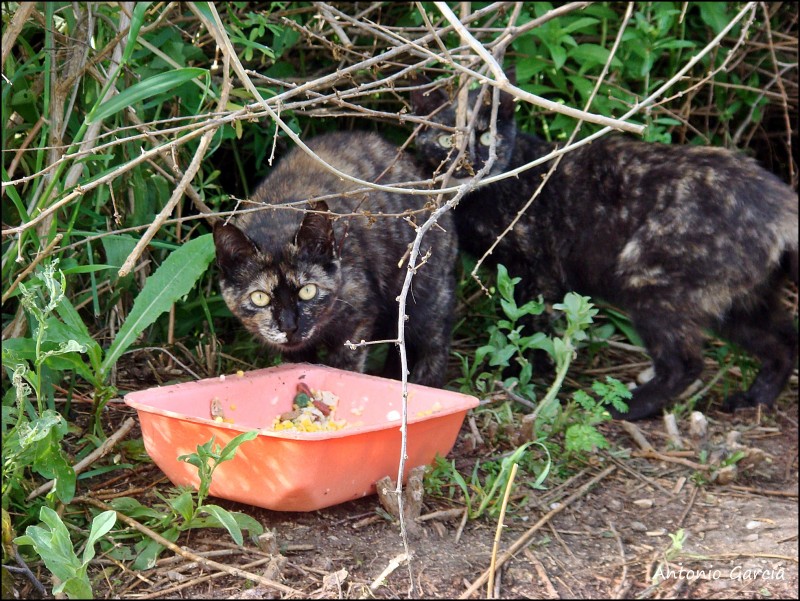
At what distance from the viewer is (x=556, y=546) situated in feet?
9.74

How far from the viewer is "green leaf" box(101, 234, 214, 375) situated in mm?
3330

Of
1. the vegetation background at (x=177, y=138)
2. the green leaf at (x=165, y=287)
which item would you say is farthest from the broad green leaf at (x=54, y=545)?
the green leaf at (x=165, y=287)

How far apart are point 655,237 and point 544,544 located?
6.56 ft

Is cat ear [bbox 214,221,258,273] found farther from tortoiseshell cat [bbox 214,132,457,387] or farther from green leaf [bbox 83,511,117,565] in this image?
Answer: green leaf [bbox 83,511,117,565]

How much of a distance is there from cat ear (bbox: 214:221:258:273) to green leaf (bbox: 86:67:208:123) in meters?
0.69

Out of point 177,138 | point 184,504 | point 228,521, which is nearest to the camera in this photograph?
point 228,521

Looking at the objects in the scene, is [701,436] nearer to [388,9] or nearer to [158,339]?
[158,339]

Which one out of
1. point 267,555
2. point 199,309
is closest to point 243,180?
point 199,309

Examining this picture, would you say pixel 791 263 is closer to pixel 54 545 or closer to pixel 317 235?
pixel 317 235

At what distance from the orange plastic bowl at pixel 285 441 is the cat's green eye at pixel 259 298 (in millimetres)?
339

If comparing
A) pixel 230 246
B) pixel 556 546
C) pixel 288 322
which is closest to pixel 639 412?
pixel 556 546

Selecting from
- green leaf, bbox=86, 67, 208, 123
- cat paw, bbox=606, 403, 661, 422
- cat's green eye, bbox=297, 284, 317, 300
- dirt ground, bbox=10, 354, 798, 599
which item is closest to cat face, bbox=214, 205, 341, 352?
cat's green eye, bbox=297, 284, 317, 300

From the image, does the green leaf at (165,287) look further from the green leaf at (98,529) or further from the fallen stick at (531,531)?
the fallen stick at (531,531)

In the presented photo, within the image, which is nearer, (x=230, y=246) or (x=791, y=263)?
(x=230, y=246)
